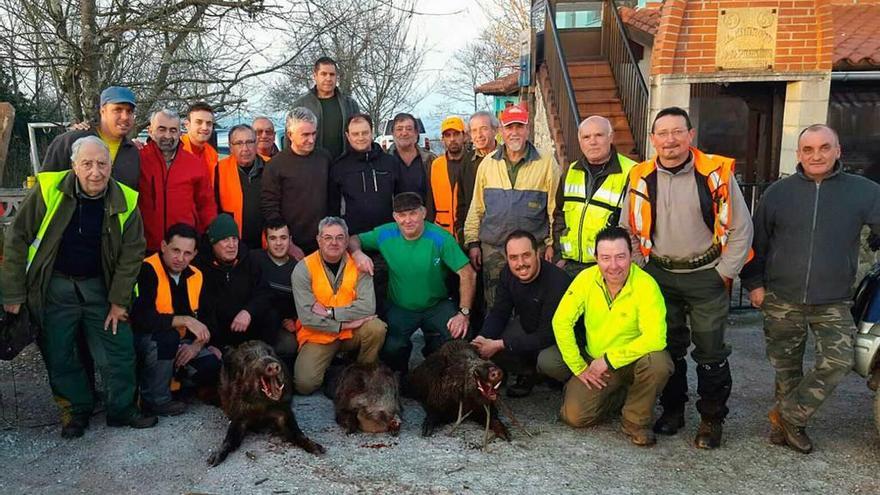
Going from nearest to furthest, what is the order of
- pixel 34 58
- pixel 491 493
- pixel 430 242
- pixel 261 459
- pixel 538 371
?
pixel 491 493 → pixel 261 459 → pixel 538 371 → pixel 430 242 → pixel 34 58

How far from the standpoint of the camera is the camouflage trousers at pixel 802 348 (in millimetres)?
4113

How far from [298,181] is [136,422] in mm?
2094

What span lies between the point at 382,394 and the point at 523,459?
3.23 ft

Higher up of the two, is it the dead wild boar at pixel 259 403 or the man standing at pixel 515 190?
the man standing at pixel 515 190

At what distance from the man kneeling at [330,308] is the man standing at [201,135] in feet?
4.00

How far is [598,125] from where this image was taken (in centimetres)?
470

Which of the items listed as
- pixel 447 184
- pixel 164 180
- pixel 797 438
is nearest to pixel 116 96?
pixel 164 180

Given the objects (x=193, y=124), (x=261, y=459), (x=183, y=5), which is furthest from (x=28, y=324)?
(x=183, y=5)

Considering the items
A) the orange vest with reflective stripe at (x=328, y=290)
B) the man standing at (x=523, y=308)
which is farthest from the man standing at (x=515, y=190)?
the orange vest with reflective stripe at (x=328, y=290)

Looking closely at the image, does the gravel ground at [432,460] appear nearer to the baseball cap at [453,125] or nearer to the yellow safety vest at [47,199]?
the yellow safety vest at [47,199]

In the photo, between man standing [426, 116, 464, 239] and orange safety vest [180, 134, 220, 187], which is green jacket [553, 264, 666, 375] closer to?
man standing [426, 116, 464, 239]

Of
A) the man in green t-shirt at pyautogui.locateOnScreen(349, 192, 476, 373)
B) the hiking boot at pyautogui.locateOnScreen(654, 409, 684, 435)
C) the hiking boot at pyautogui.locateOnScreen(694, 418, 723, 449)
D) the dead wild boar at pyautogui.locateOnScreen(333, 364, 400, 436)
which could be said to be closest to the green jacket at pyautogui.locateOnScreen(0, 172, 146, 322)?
the dead wild boar at pyautogui.locateOnScreen(333, 364, 400, 436)

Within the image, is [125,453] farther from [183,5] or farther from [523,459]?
[183,5]

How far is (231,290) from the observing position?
5.22m
